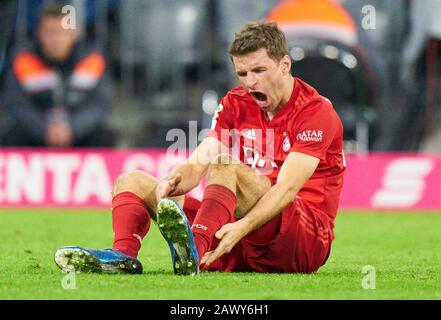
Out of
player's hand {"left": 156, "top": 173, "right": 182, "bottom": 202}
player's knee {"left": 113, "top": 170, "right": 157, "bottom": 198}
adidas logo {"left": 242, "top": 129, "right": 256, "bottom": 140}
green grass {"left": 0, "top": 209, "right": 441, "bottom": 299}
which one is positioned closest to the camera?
green grass {"left": 0, "top": 209, "right": 441, "bottom": 299}

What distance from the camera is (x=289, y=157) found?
22.1ft

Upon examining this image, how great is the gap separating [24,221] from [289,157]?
7.49 m

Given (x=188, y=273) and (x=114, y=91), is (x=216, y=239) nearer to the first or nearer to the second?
(x=188, y=273)

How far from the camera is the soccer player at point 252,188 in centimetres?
653

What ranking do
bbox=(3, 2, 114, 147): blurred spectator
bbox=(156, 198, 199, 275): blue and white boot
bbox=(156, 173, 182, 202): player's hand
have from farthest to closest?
bbox=(3, 2, 114, 147): blurred spectator, bbox=(156, 173, 182, 202): player's hand, bbox=(156, 198, 199, 275): blue and white boot

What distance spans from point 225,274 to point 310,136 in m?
1.00

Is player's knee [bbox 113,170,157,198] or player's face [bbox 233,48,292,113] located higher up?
player's face [bbox 233,48,292,113]

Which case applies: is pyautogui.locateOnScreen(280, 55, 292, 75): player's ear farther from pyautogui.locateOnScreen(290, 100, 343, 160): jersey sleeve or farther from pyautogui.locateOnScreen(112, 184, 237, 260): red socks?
pyautogui.locateOnScreen(112, 184, 237, 260): red socks

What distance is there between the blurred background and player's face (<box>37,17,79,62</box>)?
0.03 metres

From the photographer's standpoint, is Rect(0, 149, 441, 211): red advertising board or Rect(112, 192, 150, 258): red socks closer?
Rect(112, 192, 150, 258): red socks

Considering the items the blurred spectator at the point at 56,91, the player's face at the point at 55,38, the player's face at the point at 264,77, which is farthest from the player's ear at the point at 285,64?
the player's face at the point at 55,38

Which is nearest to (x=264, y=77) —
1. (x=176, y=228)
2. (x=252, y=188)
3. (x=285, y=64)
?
(x=285, y=64)

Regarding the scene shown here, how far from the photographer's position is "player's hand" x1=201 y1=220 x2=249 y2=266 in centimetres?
649

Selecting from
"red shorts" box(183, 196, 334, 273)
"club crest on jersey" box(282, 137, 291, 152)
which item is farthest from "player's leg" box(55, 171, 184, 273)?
"club crest on jersey" box(282, 137, 291, 152)
